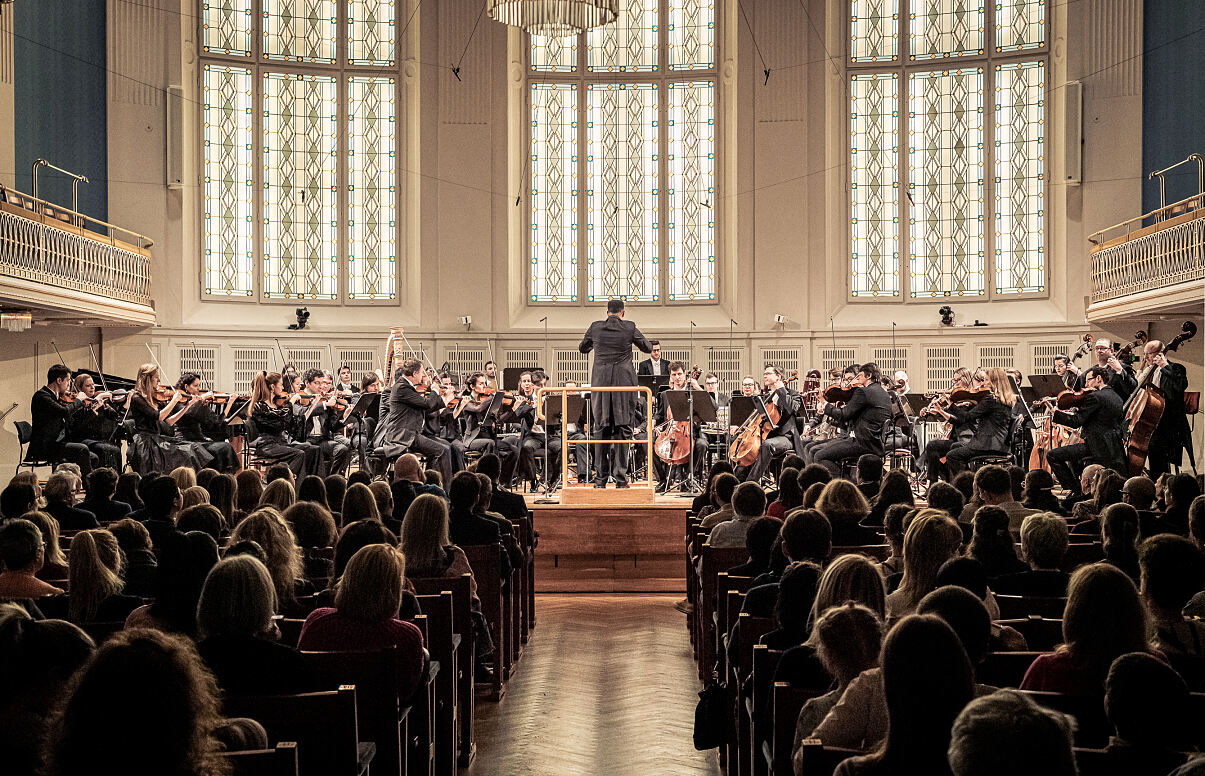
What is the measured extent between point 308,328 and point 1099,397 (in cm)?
1041

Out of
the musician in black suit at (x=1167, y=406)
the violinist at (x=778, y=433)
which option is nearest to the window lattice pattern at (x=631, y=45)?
the violinist at (x=778, y=433)

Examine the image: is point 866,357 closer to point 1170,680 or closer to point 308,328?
point 308,328

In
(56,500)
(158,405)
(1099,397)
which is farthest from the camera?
(158,405)

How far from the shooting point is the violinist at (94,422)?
444 inches

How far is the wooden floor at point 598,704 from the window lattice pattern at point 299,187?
997 cm

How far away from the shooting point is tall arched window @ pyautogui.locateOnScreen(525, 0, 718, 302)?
55.7ft

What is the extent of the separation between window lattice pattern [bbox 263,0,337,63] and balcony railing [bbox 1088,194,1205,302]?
10543 millimetres

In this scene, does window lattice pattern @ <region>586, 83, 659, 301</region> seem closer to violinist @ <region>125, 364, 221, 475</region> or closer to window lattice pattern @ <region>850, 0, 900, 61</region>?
window lattice pattern @ <region>850, 0, 900, 61</region>

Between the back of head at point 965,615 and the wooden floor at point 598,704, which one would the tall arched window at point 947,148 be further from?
the back of head at point 965,615

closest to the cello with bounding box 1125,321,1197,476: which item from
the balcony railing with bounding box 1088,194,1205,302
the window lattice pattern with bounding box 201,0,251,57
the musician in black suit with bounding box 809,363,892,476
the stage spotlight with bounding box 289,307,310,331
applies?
the musician in black suit with bounding box 809,363,892,476

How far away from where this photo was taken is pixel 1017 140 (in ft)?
53.5

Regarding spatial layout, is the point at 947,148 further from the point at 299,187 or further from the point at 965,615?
the point at 965,615

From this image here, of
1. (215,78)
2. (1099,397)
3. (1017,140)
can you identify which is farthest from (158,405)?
(1017,140)

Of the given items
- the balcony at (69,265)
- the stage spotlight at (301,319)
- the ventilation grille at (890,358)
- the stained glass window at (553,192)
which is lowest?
the ventilation grille at (890,358)
